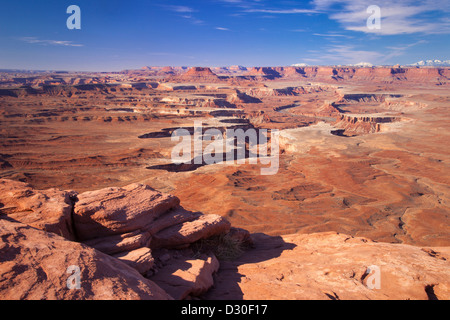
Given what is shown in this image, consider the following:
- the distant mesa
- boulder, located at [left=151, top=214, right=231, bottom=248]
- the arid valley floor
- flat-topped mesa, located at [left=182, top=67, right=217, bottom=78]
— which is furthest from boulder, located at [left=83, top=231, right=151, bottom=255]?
flat-topped mesa, located at [left=182, top=67, right=217, bottom=78]

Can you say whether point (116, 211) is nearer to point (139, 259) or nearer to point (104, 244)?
point (104, 244)

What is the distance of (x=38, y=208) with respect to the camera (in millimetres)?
6391

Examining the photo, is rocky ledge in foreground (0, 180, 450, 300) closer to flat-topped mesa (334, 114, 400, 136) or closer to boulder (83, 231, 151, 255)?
boulder (83, 231, 151, 255)

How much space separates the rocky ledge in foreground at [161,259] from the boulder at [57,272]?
0.04ft

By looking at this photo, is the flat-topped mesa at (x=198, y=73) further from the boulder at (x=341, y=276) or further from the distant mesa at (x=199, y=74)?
the boulder at (x=341, y=276)

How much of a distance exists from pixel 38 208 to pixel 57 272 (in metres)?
3.06

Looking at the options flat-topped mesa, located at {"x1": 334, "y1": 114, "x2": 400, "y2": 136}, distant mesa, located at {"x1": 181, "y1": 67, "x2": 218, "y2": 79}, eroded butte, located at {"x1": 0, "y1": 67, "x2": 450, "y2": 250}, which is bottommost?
eroded butte, located at {"x1": 0, "y1": 67, "x2": 450, "y2": 250}

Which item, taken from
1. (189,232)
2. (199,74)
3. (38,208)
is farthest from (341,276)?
(199,74)

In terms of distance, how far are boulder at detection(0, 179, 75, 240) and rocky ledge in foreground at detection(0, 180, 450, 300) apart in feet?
0.07

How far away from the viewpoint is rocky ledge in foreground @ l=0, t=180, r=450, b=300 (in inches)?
161

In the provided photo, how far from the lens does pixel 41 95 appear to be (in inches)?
4038

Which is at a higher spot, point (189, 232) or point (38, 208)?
point (38, 208)

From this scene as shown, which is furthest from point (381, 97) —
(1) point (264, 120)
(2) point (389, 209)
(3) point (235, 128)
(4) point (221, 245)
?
(4) point (221, 245)
